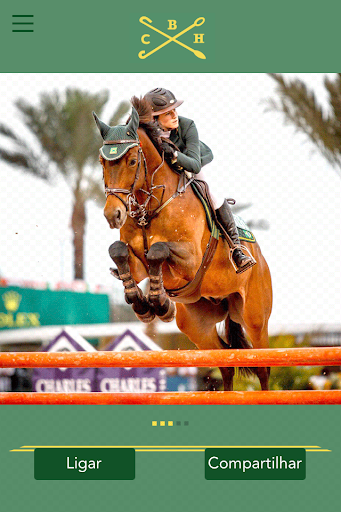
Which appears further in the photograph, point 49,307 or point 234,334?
point 49,307

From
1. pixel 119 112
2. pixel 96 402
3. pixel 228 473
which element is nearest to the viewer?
pixel 228 473

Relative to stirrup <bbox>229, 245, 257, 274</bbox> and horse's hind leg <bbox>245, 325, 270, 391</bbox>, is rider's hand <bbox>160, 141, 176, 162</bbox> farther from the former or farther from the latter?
horse's hind leg <bbox>245, 325, 270, 391</bbox>

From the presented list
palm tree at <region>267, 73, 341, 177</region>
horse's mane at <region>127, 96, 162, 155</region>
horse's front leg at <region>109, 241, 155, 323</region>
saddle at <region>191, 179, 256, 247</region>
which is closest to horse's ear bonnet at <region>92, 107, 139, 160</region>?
horse's mane at <region>127, 96, 162, 155</region>

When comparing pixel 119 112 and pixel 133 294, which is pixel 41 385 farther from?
pixel 133 294

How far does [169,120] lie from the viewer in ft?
12.6

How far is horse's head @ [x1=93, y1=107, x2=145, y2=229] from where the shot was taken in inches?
126

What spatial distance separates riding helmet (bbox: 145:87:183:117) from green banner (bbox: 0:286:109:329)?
5944 mm

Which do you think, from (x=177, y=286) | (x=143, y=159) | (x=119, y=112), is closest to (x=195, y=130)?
(x=143, y=159)

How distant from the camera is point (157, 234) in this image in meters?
3.69

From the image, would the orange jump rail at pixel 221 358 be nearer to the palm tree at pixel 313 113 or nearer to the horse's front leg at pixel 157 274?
the horse's front leg at pixel 157 274

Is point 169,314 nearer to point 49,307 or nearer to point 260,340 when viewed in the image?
point 260,340

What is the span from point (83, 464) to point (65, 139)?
25.4ft

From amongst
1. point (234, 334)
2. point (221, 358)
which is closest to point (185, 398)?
point (221, 358)

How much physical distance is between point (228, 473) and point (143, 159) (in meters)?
1.96
